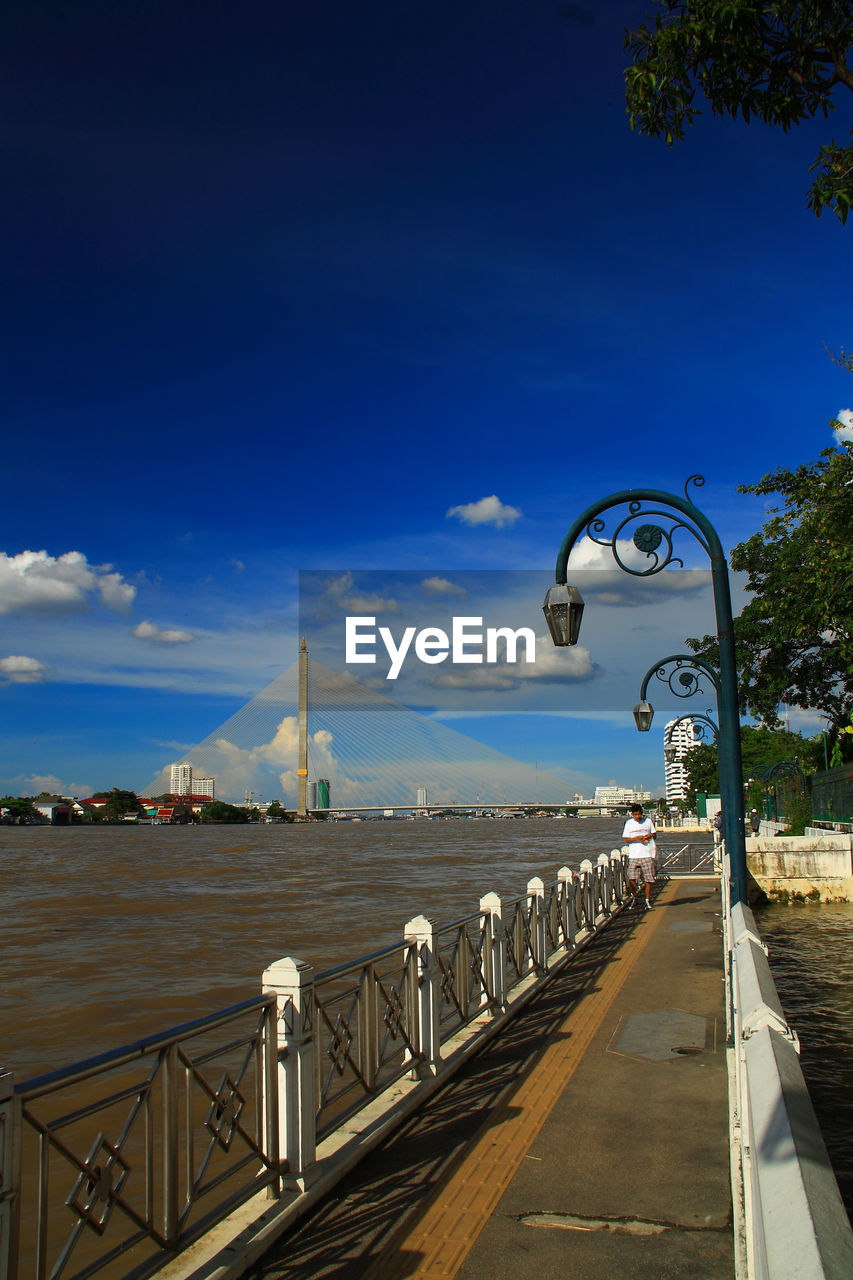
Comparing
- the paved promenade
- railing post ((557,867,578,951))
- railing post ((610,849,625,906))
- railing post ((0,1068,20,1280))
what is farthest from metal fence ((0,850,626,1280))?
railing post ((610,849,625,906))

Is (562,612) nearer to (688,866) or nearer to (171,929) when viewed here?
(171,929)

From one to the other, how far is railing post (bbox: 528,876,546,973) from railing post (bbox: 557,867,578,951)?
5.24 ft

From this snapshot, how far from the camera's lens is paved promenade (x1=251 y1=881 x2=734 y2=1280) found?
158 inches

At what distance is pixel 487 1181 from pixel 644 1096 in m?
1.82

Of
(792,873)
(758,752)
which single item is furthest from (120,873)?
(758,752)

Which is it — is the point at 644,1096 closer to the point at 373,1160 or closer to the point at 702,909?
the point at 373,1160

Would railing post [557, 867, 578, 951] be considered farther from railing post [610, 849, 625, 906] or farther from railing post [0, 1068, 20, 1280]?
railing post [0, 1068, 20, 1280]

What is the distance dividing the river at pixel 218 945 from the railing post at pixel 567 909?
104 inches

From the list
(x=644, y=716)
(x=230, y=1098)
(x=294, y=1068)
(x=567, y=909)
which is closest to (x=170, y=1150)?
(x=230, y=1098)

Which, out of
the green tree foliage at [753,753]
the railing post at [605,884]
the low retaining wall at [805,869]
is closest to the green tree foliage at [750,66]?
the railing post at [605,884]

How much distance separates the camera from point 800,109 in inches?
246

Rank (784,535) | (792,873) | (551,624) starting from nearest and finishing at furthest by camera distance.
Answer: (551,624) → (792,873) → (784,535)

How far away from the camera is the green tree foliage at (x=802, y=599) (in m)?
18.8

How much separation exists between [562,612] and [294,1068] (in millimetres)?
4360
